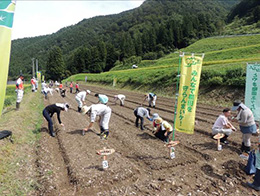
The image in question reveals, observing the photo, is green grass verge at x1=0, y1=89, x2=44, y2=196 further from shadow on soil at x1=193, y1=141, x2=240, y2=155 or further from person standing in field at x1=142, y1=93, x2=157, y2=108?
person standing in field at x1=142, y1=93, x2=157, y2=108

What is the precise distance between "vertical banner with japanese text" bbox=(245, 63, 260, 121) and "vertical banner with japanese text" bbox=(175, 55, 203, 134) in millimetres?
3985

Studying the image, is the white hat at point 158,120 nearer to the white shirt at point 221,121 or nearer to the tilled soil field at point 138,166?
the tilled soil field at point 138,166

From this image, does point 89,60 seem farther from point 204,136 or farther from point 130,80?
point 204,136

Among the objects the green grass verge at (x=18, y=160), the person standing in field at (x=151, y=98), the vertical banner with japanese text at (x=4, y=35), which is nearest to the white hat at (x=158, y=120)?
the green grass verge at (x=18, y=160)

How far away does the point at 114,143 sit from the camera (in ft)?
22.9

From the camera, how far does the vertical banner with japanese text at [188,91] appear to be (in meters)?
5.23

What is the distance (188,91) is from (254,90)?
433 centimetres

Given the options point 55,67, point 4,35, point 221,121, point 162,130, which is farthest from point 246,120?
point 55,67

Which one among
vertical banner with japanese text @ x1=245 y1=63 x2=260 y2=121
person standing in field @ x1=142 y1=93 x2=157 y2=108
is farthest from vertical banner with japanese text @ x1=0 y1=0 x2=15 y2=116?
person standing in field @ x1=142 y1=93 x2=157 y2=108

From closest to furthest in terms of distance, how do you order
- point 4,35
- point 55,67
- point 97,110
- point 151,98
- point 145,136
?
point 4,35
point 97,110
point 145,136
point 151,98
point 55,67

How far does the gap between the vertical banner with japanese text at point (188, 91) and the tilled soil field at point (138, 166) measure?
1228 mm

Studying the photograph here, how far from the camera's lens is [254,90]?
7738 millimetres

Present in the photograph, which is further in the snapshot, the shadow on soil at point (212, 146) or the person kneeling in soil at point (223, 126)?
the person kneeling in soil at point (223, 126)

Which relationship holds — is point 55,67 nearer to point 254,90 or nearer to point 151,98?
point 151,98
